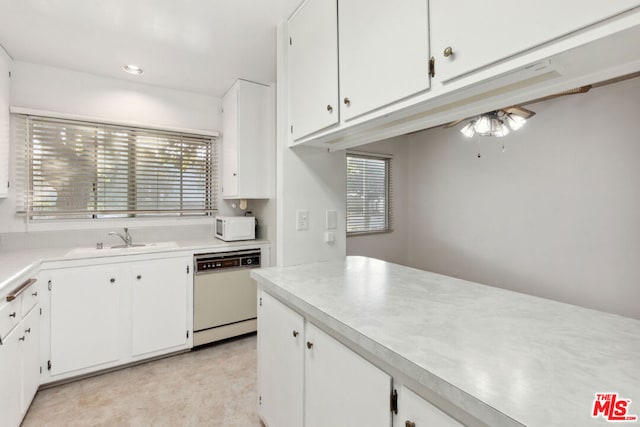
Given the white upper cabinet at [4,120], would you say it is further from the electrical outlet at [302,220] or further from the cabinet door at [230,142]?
the electrical outlet at [302,220]

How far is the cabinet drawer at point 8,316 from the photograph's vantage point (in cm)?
147

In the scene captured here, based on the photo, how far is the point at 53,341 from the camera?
210 centimetres

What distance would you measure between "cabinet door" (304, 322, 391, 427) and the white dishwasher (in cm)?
173

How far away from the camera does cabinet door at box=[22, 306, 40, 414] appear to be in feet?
5.80

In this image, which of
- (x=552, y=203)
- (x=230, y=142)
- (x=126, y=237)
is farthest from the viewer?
(x=552, y=203)

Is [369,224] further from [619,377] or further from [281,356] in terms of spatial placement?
[619,377]

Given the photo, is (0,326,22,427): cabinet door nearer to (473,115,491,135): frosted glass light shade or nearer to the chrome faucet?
the chrome faucet

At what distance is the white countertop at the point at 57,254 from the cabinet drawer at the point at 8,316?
10cm

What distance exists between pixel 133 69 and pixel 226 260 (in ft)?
6.18

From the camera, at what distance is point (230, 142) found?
9.95 feet

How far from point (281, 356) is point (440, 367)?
37.9 inches

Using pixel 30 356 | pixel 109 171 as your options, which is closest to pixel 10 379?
pixel 30 356

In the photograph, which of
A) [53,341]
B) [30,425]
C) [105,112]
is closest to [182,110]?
[105,112]

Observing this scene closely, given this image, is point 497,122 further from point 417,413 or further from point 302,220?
point 417,413
